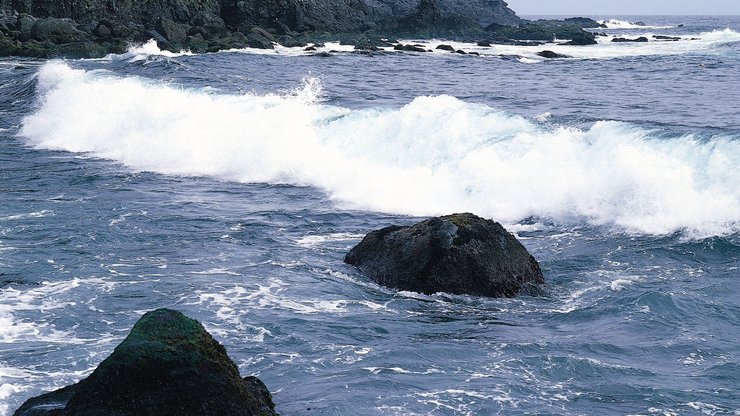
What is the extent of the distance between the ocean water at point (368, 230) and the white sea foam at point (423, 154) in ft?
0.19

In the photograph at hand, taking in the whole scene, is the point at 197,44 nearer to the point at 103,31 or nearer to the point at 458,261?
the point at 103,31

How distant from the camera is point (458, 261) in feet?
35.8

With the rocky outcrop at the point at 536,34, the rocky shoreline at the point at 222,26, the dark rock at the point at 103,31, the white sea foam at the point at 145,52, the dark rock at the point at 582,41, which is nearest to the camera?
the white sea foam at the point at 145,52

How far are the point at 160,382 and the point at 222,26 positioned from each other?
55.4 metres

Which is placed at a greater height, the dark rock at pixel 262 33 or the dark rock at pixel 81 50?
the dark rock at pixel 262 33

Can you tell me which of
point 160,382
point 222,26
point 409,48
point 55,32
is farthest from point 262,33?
point 160,382

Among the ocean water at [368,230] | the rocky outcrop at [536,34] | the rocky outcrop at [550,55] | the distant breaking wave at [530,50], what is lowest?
the ocean water at [368,230]

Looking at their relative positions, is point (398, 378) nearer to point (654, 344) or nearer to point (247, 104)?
point (654, 344)

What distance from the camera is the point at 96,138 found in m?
24.3

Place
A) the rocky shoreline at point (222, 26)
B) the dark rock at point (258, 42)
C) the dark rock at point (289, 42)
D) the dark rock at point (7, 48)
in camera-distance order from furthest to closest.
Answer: the dark rock at point (289, 42), the dark rock at point (258, 42), the rocky shoreline at point (222, 26), the dark rock at point (7, 48)

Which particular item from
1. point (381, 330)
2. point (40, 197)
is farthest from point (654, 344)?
point (40, 197)

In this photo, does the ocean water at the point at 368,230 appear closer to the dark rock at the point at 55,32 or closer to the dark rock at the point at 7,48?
the dark rock at the point at 7,48

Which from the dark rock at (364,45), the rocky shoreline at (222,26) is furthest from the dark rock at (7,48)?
the dark rock at (364,45)

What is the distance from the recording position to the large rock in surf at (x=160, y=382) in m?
6.19
